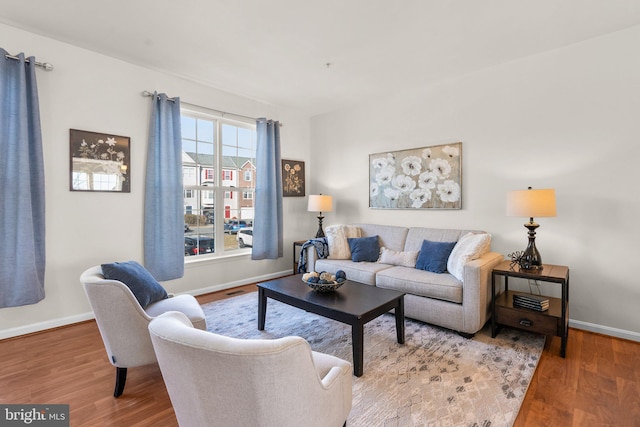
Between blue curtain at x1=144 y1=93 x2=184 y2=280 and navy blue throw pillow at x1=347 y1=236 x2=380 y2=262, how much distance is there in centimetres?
210

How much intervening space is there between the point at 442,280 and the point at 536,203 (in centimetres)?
103

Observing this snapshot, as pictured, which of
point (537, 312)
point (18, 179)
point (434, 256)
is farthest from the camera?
point (434, 256)

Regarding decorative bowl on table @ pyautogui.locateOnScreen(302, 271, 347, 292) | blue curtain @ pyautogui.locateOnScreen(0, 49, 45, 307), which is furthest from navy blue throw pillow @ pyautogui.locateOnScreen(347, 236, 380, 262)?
blue curtain @ pyautogui.locateOnScreen(0, 49, 45, 307)

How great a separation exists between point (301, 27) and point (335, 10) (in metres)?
0.36

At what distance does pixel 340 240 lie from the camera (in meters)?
4.02

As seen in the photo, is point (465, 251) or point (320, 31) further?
point (465, 251)

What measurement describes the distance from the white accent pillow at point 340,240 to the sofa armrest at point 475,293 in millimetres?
1565

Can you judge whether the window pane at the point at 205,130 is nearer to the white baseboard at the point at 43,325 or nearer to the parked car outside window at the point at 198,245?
the parked car outside window at the point at 198,245

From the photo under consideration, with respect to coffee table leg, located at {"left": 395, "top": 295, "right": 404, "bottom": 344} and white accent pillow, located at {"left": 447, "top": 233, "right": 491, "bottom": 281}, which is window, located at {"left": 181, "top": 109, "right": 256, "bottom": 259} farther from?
white accent pillow, located at {"left": 447, "top": 233, "right": 491, "bottom": 281}

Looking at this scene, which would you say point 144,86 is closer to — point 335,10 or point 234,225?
point 234,225

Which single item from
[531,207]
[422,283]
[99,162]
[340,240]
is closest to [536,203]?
[531,207]

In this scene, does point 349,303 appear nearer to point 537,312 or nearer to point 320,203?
point 537,312

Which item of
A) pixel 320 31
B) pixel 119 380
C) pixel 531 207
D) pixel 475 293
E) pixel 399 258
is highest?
pixel 320 31

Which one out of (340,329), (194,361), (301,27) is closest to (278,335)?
(340,329)
